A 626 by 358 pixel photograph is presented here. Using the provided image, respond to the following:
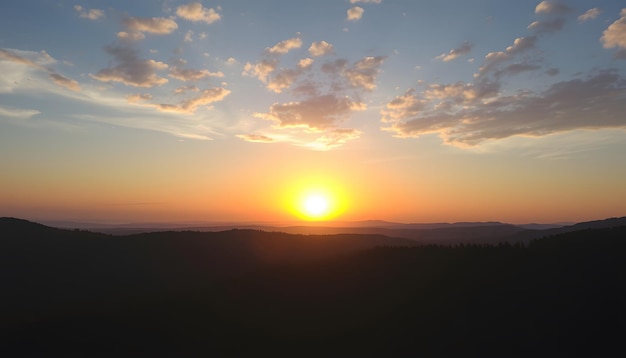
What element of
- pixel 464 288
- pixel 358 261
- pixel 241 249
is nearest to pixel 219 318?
pixel 358 261

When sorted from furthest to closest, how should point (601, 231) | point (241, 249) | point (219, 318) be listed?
point (241, 249) → point (601, 231) → point (219, 318)

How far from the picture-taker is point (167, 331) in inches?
653

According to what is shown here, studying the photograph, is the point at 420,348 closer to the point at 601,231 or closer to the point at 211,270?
the point at 601,231

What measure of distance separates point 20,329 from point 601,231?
96.6ft

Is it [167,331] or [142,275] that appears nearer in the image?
[167,331]

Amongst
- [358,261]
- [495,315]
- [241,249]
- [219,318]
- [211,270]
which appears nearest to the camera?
[495,315]

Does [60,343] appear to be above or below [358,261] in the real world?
below

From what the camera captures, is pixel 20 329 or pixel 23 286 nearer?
pixel 20 329

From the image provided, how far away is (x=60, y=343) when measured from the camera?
16234mm

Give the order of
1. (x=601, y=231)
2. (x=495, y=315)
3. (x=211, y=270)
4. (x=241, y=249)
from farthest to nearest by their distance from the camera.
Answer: (x=241, y=249)
(x=211, y=270)
(x=601, y=231)
(x=495, y=315)

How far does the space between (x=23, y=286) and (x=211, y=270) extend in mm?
15909

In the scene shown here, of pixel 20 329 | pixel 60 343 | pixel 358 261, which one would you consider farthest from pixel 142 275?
pixel 358 261

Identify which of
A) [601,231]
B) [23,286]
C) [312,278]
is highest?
[601,231]

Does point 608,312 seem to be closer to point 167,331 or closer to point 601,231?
point 601,231
